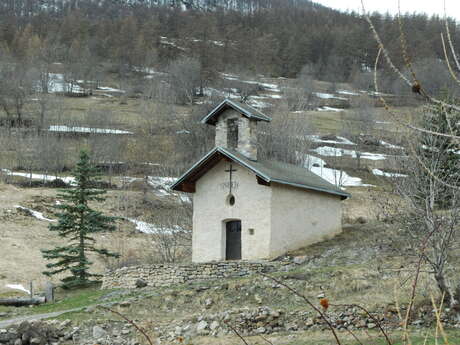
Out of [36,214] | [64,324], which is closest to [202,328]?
[64,324]

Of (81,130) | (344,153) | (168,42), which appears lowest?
(344,153)

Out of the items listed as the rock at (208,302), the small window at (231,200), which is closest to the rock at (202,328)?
the rock at (208,302)

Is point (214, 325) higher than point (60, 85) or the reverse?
the reverse

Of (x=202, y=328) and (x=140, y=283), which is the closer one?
(x=202, y=328)

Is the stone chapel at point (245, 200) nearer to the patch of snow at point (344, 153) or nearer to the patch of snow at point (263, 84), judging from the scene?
the patch of snow at point (344, 153)

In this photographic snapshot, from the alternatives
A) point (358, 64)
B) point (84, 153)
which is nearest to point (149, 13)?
point (358, 64)

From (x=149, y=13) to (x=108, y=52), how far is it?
87.1 feet

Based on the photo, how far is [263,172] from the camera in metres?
21.1

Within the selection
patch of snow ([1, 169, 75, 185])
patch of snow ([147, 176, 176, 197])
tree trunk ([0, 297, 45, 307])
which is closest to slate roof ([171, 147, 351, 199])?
tree trunk ([0, 297, 45, 307])

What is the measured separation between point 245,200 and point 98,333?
8449 millimetres

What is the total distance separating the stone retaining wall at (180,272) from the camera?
65.1 ft

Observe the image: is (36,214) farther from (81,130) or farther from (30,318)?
(81,130)

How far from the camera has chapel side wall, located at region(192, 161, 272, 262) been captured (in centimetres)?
2152

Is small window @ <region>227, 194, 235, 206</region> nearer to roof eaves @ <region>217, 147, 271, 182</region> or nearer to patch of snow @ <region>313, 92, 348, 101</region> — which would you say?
roof eaves @ <region>217, 147, 271, 182</region>
